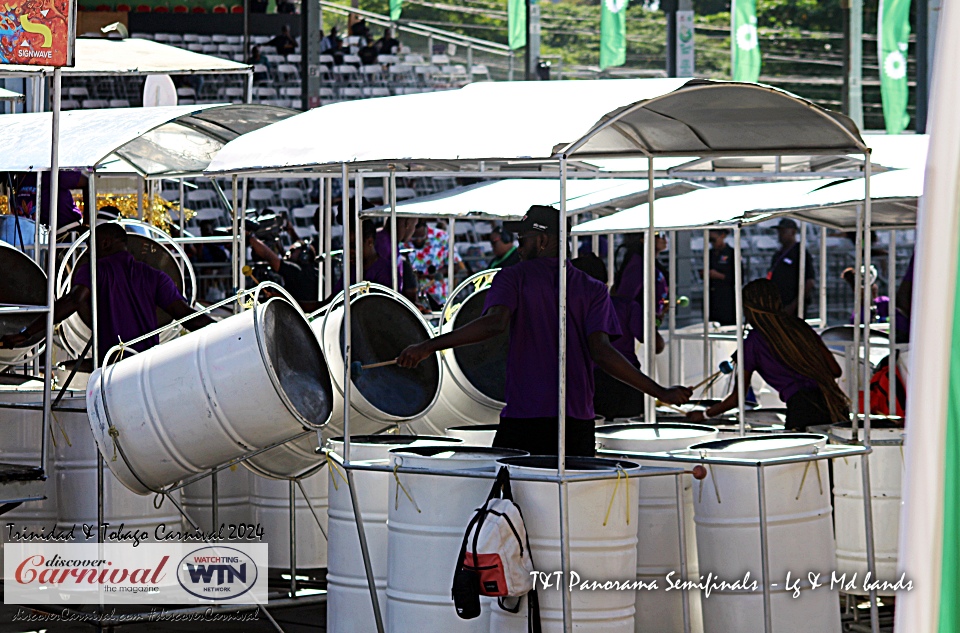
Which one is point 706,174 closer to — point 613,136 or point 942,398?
point 613,136

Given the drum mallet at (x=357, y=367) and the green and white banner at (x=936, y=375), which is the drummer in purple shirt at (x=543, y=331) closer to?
the drum mallet at (x=357, y=367)

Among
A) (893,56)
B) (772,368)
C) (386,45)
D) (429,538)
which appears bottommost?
(429,538)

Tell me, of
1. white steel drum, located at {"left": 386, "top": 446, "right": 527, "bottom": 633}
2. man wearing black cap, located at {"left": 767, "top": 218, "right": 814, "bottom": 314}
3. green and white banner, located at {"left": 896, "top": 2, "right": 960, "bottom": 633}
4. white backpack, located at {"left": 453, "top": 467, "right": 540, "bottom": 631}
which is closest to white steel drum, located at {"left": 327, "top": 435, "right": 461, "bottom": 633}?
white steel drum, located at {"left": 386, "top": 446, "right": 527, "bottom": 633}

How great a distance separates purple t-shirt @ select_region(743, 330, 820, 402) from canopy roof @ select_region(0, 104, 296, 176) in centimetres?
255

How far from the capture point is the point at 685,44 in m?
15.8

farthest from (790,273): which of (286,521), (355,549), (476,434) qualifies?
(355,549)

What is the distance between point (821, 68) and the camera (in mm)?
38594

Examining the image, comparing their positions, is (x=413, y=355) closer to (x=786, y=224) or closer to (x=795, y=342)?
(x=795, y=342)

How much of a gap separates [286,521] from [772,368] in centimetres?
240

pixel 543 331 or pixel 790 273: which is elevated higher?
pixel 790 273

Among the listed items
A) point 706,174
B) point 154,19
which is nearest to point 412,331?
point 706,174

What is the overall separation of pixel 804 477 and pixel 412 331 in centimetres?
199

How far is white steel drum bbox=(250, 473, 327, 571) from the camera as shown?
6500 mm

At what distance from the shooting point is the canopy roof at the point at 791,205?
6340 mm
